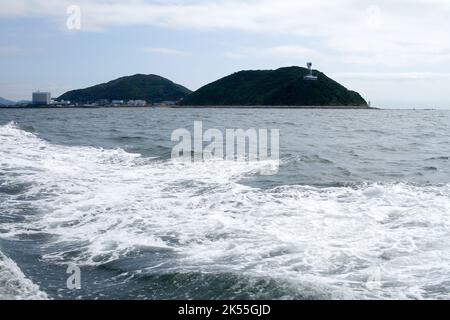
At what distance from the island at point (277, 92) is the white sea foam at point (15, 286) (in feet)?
461

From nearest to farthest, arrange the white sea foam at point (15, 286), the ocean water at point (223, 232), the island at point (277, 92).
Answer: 1. the white sea foam at point (15, 286)
2. the ocean water at point (223, 232)
3. the island at point (277, 92)

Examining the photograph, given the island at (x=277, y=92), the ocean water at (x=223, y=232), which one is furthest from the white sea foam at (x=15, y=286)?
the island at (x=277, y=92)

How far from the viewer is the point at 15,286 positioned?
20.6ft

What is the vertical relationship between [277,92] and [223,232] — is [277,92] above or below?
above

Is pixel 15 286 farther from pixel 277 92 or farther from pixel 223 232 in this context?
pixel 277 92

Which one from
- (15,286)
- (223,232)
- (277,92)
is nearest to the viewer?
(15,286)

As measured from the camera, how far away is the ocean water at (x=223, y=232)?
21.4 feet

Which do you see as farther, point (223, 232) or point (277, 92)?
point (277, 92)

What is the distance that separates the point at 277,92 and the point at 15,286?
150862 millimetres

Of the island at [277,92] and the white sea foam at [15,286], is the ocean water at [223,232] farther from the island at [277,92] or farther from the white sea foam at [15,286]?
the island at [277,92]

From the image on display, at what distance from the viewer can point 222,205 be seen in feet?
36.9

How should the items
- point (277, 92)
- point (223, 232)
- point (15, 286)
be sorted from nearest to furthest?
point (15, 286), point (223, 232), point (277, 92)

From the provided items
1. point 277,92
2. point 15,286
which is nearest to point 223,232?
point 15,286

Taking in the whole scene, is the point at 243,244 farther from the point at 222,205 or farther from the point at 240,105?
the point at 240,105
